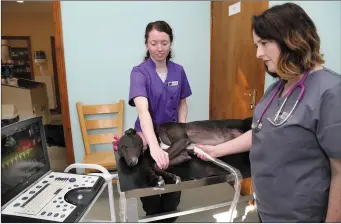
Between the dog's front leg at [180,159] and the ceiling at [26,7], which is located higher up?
the ceiling at [26,7]

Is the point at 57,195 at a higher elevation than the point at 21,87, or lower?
lower

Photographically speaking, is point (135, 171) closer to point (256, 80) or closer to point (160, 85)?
point (160, 85)

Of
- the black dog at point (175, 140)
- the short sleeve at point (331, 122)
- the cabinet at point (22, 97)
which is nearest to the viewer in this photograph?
the short sleeve at point (331, 122)

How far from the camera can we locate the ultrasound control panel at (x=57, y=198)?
783 mm

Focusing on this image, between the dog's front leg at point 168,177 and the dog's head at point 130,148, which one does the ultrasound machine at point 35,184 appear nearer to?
the dog's head at point 130,148

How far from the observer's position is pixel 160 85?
133cm

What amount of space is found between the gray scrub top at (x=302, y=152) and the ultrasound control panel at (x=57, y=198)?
60 cm

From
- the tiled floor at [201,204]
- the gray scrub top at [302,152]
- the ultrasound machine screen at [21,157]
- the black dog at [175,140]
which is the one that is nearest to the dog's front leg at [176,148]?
the black dog at [175,140]

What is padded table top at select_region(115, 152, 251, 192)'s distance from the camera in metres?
0.93

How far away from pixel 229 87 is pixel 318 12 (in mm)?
876

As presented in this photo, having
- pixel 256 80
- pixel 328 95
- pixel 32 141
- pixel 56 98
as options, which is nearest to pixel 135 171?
pixel 32 141

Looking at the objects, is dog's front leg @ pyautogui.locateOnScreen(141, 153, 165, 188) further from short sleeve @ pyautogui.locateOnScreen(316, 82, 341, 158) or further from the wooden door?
the wooden door

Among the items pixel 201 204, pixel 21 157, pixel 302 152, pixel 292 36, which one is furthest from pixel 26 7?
pixel 302 152

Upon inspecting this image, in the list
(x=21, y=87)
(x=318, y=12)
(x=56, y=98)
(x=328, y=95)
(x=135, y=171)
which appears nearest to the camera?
(x=328, y=95)
